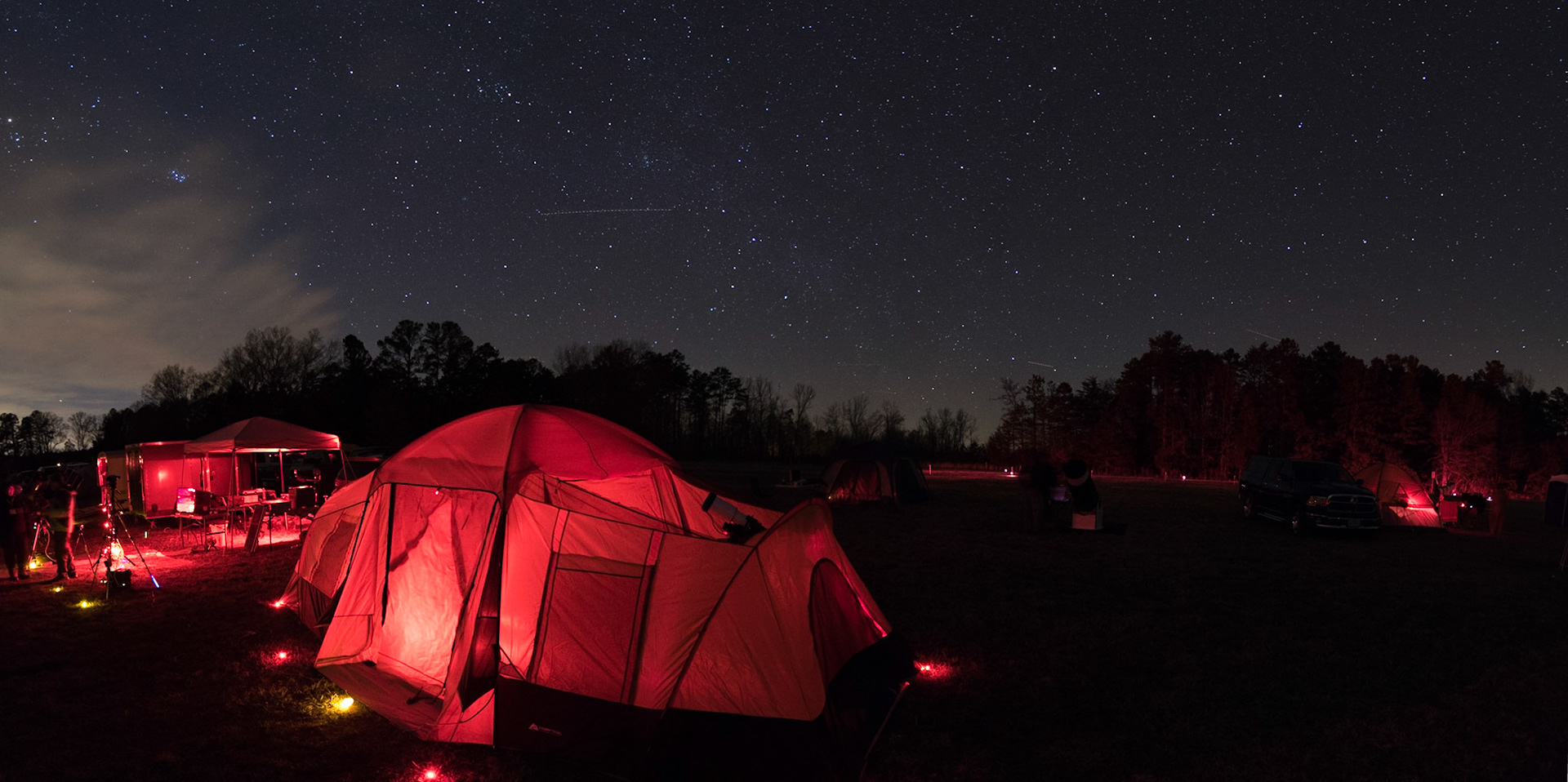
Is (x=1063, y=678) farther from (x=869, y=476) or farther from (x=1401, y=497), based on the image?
(x=1401, y=497)

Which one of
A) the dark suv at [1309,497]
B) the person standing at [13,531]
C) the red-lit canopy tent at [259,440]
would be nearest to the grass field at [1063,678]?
the person standing at [13,531]

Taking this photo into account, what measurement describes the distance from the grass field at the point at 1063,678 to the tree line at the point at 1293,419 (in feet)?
131

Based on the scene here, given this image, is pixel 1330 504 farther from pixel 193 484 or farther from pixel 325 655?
pixel 193 484

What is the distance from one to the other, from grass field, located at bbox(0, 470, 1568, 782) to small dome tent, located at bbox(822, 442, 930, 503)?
9171mm

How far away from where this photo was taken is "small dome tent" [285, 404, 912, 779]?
16.0 feet

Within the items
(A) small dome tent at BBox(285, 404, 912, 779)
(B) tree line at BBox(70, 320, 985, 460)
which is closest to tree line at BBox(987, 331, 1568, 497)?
(B) tree line at BBox(70, 320, 985, 460)

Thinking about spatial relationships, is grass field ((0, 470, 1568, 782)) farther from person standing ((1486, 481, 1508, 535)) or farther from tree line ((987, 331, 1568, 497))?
tree line ((987, 331, 1568, 497))

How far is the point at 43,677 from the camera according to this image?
6.62m

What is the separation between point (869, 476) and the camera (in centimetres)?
2180

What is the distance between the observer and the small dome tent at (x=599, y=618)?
16.0 ft

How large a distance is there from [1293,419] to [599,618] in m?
58.6

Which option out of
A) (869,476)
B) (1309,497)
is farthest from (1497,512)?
(869,476)

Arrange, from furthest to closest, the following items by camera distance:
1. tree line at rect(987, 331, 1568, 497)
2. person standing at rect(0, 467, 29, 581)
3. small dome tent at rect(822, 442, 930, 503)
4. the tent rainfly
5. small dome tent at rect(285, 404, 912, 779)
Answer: tree line at rect(987, 331, 1568, 497), small dome tent at rect(822, 442, 930, 503), person standing at rect(0, 467, 29, 581), the tent rainfly, small dome tent at rect(285, 404, 912, 779)

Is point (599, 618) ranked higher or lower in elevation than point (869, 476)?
higher
